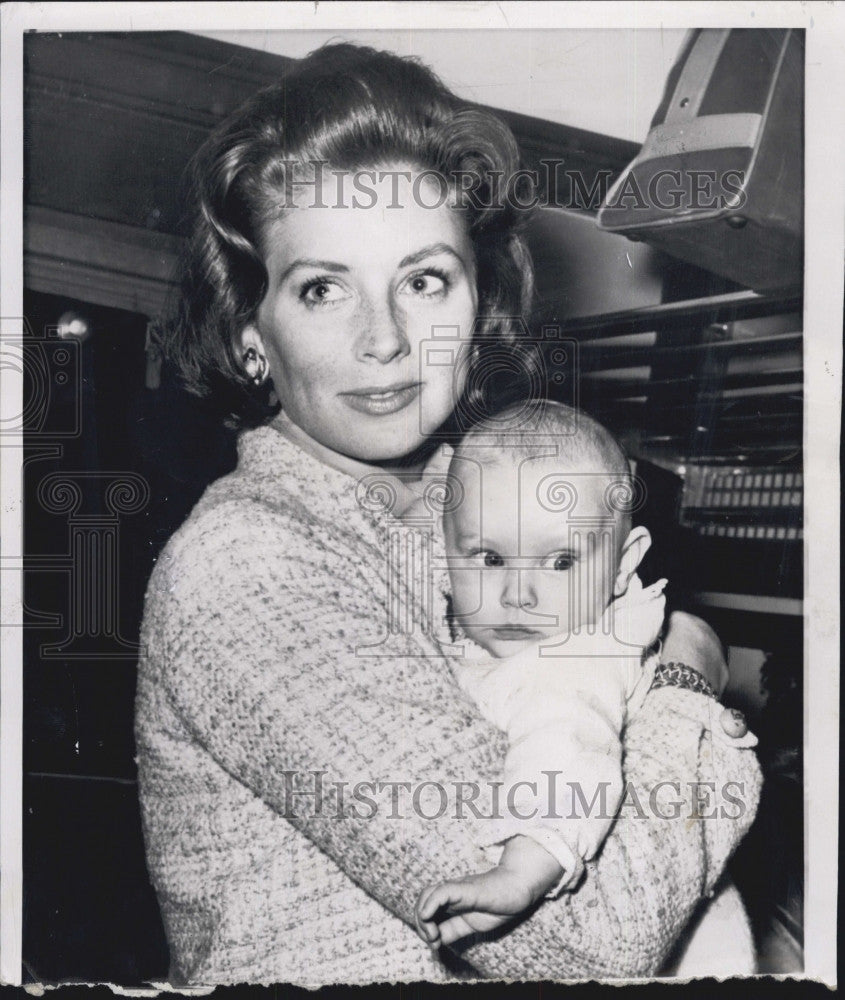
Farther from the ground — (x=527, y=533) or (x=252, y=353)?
(x=252, y=353)

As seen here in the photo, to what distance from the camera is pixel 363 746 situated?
771mm

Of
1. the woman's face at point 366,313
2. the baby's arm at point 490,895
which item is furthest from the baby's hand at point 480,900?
the woman's face at point 366,313

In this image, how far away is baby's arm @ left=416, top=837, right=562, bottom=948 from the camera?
765mm

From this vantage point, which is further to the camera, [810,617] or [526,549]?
[810,617]

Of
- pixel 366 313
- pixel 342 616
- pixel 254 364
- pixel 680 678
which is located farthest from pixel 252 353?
pixel 680 678

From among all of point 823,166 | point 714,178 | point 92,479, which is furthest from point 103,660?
point 823,166

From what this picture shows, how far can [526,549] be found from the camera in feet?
2.98

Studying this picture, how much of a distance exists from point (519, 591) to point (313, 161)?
0.44m

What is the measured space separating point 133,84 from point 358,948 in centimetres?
85

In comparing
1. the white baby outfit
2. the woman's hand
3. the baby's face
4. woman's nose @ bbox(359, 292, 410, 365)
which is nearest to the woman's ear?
woman's nose @ bbox(359, 292, 410, 365)

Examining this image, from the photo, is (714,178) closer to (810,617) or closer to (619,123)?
(619,123)

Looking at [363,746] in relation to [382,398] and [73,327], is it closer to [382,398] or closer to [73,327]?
[382,398]

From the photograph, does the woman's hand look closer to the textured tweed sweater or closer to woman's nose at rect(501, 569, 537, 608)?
the textured tweed sweater

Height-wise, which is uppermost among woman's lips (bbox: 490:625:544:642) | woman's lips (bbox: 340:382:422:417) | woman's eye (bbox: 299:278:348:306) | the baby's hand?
woman's eye (bbox: 299:278:348:306)
